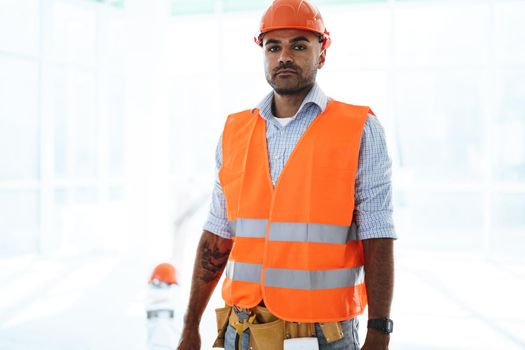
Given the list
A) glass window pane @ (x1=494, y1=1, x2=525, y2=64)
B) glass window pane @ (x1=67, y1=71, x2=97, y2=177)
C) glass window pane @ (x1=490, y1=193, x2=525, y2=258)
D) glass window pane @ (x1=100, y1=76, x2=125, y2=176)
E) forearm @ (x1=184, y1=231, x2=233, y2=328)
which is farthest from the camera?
glass window pane @ (x1=490, y1=193, x2=525, y2=258)

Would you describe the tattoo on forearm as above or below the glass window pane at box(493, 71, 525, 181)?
below

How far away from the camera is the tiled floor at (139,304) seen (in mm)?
3838

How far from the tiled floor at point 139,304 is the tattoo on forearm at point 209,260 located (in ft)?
6.99

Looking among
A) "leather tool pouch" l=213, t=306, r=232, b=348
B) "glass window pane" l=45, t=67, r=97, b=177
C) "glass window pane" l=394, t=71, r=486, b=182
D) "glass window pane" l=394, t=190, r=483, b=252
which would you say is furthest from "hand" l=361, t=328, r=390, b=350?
"glass window pane" l=394, t=71, r=486, b=182

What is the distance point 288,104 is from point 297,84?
0.27ft

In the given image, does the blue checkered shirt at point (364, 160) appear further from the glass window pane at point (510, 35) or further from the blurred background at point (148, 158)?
the glass window pane at point (510, 35)

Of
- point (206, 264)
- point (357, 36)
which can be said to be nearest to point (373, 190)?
point (206, 264)

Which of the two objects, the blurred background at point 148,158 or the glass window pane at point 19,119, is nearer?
the blurred background at point 148,158

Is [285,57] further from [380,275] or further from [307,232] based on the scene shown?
[380,275]

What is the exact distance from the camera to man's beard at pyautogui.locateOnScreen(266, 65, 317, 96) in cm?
148

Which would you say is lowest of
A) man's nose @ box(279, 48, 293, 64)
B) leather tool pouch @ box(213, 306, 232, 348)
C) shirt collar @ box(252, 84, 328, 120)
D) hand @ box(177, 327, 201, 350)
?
hand @ box(177, 327, 201, 350)

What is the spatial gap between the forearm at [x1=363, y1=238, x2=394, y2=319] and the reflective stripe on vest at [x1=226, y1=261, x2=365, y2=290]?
7 centimetres

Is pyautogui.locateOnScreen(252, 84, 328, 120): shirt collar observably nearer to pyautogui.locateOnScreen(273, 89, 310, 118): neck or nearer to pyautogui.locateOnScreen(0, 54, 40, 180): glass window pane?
pyautogui.locateOnScreen(273, 89, 310, 118): neck

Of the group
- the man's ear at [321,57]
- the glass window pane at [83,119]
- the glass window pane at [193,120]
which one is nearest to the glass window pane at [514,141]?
the glass window pane at [193,120]
